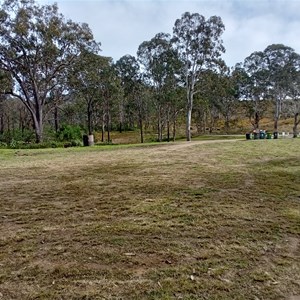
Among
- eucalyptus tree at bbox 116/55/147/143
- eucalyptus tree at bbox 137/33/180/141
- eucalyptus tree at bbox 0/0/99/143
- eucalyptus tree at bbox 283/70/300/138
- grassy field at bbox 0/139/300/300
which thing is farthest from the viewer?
eucalyptus tree at bbox 283/70/300/138

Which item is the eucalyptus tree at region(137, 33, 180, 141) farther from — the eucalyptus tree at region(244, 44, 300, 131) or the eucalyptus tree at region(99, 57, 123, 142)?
the eucalyptus tree at region(244, 44, 300, 131)

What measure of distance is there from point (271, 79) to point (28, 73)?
28704mm

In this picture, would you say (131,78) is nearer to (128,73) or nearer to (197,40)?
(128,73)

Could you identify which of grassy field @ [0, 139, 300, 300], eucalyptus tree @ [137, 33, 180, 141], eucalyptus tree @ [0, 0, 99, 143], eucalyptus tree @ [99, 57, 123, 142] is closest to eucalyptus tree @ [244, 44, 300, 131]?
eucalyptus tree @ [137, 33, 180, 141]

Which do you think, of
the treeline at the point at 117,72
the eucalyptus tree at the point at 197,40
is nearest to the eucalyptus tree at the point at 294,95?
the treeline at the point at 117,72

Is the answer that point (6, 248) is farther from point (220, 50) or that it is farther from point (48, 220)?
point (220, 50)

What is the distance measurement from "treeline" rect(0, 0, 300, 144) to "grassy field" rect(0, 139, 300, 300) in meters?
17.2

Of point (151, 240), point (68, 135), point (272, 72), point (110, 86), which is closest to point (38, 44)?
point (68, 135)

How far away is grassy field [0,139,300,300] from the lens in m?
2.15

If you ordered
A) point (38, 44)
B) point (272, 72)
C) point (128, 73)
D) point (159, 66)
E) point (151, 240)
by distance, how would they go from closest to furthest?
point (151, 240) → point (38, 44) → point (159, 66) → point (128, 73) → point (272, 72)

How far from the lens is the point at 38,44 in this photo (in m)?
20.0

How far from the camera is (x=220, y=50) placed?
82.0 feet

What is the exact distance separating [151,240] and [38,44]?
66.1ft

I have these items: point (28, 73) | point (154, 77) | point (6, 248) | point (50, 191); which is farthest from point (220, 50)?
point (6, 248)
